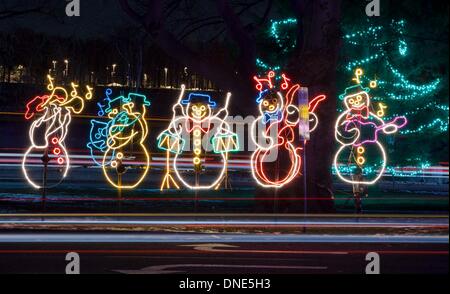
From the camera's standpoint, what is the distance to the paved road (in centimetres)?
1144

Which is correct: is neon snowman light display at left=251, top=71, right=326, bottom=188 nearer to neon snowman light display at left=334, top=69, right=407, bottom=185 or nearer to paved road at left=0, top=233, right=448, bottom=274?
neon snowman light display at left=334, top=69, right=407, bottom=185

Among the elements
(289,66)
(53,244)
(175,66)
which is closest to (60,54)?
(175,66)

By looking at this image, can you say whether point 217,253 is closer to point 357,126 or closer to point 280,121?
point 280,121

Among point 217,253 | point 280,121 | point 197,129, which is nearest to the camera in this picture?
point 217,253

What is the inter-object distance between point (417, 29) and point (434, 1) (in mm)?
2259

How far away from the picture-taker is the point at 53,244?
14258 millimetres

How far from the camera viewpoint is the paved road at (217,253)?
11438 millimetres

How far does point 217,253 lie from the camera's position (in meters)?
13.2

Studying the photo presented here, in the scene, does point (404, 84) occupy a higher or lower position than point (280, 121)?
higher

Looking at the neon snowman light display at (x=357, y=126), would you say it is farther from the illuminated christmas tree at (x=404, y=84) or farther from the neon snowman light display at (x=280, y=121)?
the illuminated christmas tree at (x=404, y=84)

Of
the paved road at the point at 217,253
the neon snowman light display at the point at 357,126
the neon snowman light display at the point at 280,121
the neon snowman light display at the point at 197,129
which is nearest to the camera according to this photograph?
the paved road at the point at 217,253

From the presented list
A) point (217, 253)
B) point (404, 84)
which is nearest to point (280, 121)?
point (404, 84)

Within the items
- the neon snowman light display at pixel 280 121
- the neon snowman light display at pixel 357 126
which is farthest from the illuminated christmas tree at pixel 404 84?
the neon snowman light display at pixel 280 121

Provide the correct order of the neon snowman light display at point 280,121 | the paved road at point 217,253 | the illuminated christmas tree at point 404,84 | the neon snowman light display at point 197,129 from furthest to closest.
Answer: the illuminated christmas tree at point 404,84 → the neon snowman light display at point 197,129 → the neon snowman light display at point 280,121 → the paved road at point 217,253
